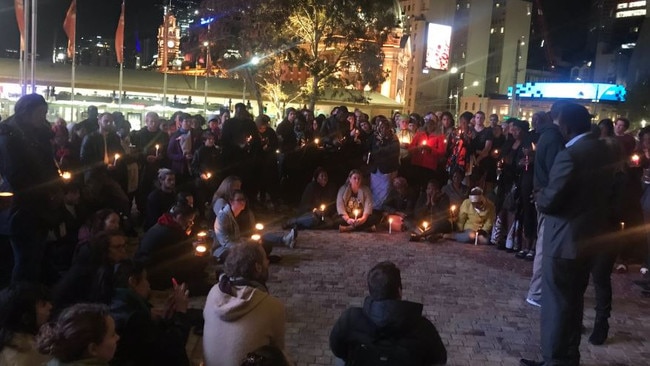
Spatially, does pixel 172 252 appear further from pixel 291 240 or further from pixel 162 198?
pixel 291 240

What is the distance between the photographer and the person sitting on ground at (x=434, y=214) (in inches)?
396

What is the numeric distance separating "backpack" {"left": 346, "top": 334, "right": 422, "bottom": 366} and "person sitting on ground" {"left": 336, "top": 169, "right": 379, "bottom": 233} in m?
7.17

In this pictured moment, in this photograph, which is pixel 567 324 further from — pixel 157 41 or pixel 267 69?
pixel 157 41

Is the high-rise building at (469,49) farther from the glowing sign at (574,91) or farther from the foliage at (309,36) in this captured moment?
the foliage at (309,36)

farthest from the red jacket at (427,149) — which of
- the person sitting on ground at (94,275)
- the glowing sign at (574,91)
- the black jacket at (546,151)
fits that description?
the glowing sign at (574,91)

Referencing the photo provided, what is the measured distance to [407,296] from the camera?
711cm

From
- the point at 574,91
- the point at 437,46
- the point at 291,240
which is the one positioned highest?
the point at 437,46

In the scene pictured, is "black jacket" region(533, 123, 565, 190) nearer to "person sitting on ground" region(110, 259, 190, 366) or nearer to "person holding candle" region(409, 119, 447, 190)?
"person sitting on ground" region(110, 259, 190, 366)

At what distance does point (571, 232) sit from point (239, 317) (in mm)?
2735

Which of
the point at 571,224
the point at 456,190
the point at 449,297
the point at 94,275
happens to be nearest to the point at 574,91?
the point at 456,190

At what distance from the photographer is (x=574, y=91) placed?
229 feet

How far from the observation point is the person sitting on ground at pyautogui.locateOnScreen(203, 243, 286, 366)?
11.8 ft

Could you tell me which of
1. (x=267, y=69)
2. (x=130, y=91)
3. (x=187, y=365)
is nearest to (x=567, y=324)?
(x=187, y=365)

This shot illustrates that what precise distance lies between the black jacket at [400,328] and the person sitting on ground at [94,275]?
2030 mm
